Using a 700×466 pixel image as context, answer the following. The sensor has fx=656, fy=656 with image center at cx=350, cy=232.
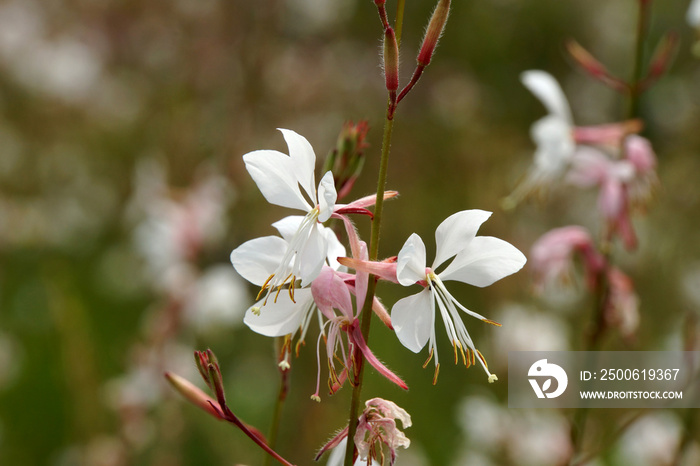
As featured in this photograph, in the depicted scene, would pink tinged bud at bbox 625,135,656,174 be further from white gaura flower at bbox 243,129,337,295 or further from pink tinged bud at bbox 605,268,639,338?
white gaura flower at bbox 243,129,337,295

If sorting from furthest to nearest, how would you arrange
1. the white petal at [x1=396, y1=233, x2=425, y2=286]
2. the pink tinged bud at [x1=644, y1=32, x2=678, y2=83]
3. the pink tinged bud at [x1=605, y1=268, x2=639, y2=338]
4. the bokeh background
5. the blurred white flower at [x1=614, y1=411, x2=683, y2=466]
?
the bokeh background
the blurred white flower at [x1=614, y1=411, x2=683, y2=466]
the pink tinged bud at [x1=605, y1=268, x2=639, y2=338]
the pink tinged bud at [x1=644, y1=32, x2=678, y2=83]
the white petal at [x1=396, y1=233, x2=425, y2=286]

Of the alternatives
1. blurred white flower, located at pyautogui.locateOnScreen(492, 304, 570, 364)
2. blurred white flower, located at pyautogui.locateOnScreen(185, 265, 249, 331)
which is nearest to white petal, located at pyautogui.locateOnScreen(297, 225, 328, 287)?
blurred white flower, located at pyautogui.locateOnScreen(185, 265, 249, 331)

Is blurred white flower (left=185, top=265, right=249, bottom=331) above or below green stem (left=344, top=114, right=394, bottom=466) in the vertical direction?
below

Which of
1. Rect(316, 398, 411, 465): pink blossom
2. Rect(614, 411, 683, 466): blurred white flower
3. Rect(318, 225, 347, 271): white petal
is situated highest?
Rect(318, 225, 347, 271): white petal

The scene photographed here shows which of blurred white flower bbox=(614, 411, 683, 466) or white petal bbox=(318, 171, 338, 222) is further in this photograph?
blurred white flower bbox=(614, 411, 683, 466)

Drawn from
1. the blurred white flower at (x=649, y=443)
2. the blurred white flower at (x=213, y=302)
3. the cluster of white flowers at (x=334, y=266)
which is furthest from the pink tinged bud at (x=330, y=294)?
the blurred white flower at (x=649, y=443)

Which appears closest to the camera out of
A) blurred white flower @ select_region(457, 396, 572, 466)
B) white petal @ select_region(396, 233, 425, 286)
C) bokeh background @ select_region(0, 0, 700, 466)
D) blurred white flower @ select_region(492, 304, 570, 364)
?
white petal @ select_region(396, 233, 425, 286)

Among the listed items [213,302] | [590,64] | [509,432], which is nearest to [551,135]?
[590,64]

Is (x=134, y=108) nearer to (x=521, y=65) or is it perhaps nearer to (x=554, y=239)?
(x=521, y=65)
